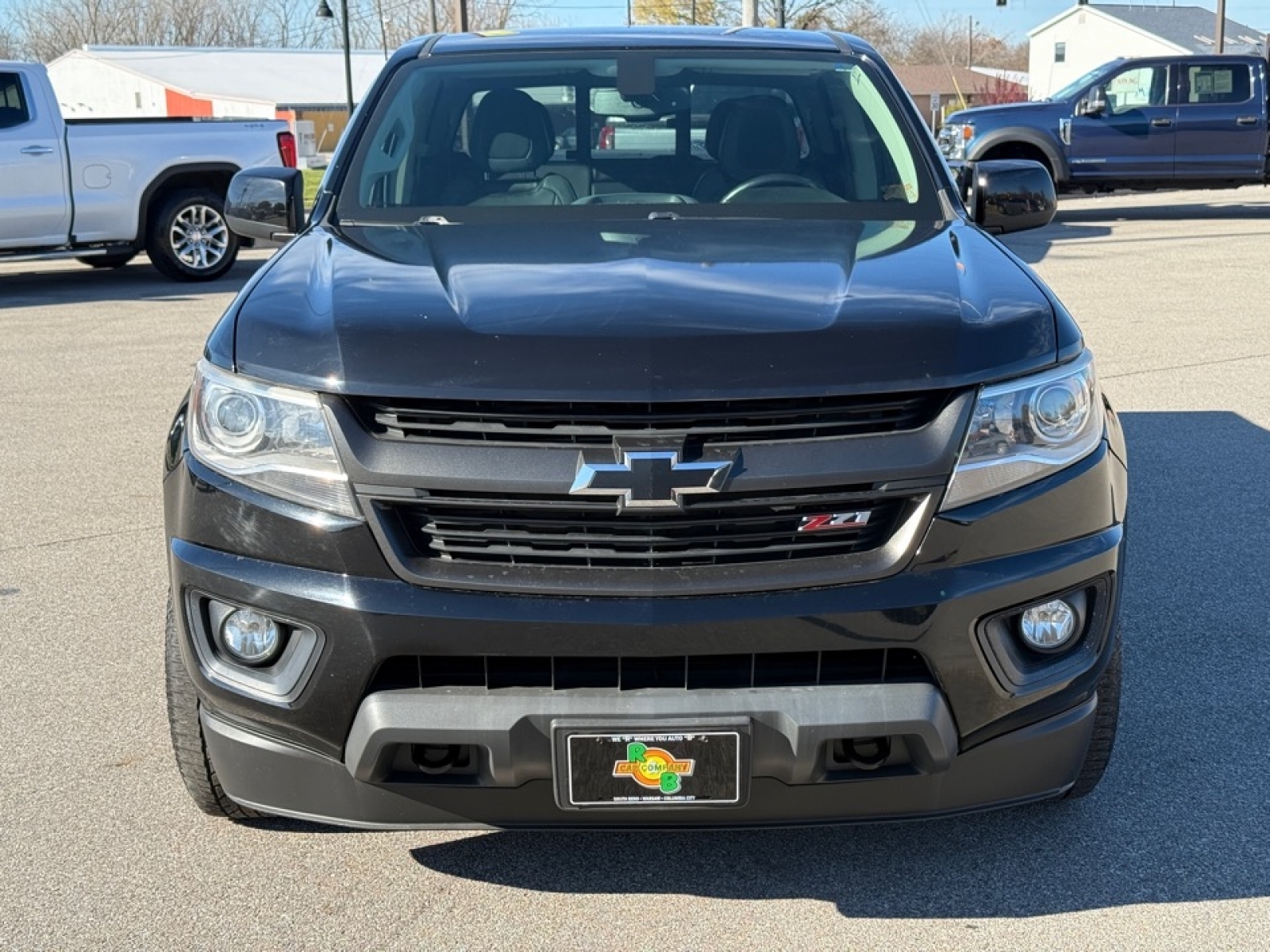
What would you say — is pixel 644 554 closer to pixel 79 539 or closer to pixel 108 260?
pixel 79 539

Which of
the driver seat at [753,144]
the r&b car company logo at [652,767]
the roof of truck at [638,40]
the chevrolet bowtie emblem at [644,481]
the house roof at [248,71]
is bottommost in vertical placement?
the house roof at [248,71]

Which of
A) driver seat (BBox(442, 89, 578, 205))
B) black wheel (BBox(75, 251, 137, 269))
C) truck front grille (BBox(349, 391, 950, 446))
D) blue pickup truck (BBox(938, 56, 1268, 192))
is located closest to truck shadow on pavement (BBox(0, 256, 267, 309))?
black wheel (BBox(75, 251, 137, 269))

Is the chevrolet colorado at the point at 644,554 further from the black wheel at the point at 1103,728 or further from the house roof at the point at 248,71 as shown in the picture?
the house roof at the point at 248,71

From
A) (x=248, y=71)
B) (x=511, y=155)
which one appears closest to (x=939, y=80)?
(x=248, y=71)

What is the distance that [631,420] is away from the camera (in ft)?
8.95

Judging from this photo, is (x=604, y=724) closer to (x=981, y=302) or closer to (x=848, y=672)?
(x=848, y=672)

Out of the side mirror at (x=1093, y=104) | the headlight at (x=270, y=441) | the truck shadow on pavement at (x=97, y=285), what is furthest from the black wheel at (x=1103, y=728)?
the side mirror at (x=1093, y=104)

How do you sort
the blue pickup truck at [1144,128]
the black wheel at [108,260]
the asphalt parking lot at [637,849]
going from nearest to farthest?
1. the asphalt parking lot at [637,849]
2. the black wheel at [108,260]
3. the blue pickup truck at [1144,128]

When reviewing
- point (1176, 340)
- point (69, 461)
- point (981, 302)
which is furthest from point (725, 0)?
point (981, 302)

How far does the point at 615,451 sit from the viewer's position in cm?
272

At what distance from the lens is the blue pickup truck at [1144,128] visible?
18906mm

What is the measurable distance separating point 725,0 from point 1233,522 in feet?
147

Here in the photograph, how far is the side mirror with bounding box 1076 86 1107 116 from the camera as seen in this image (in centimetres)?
1894

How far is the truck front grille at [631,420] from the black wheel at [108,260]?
1219 cm
